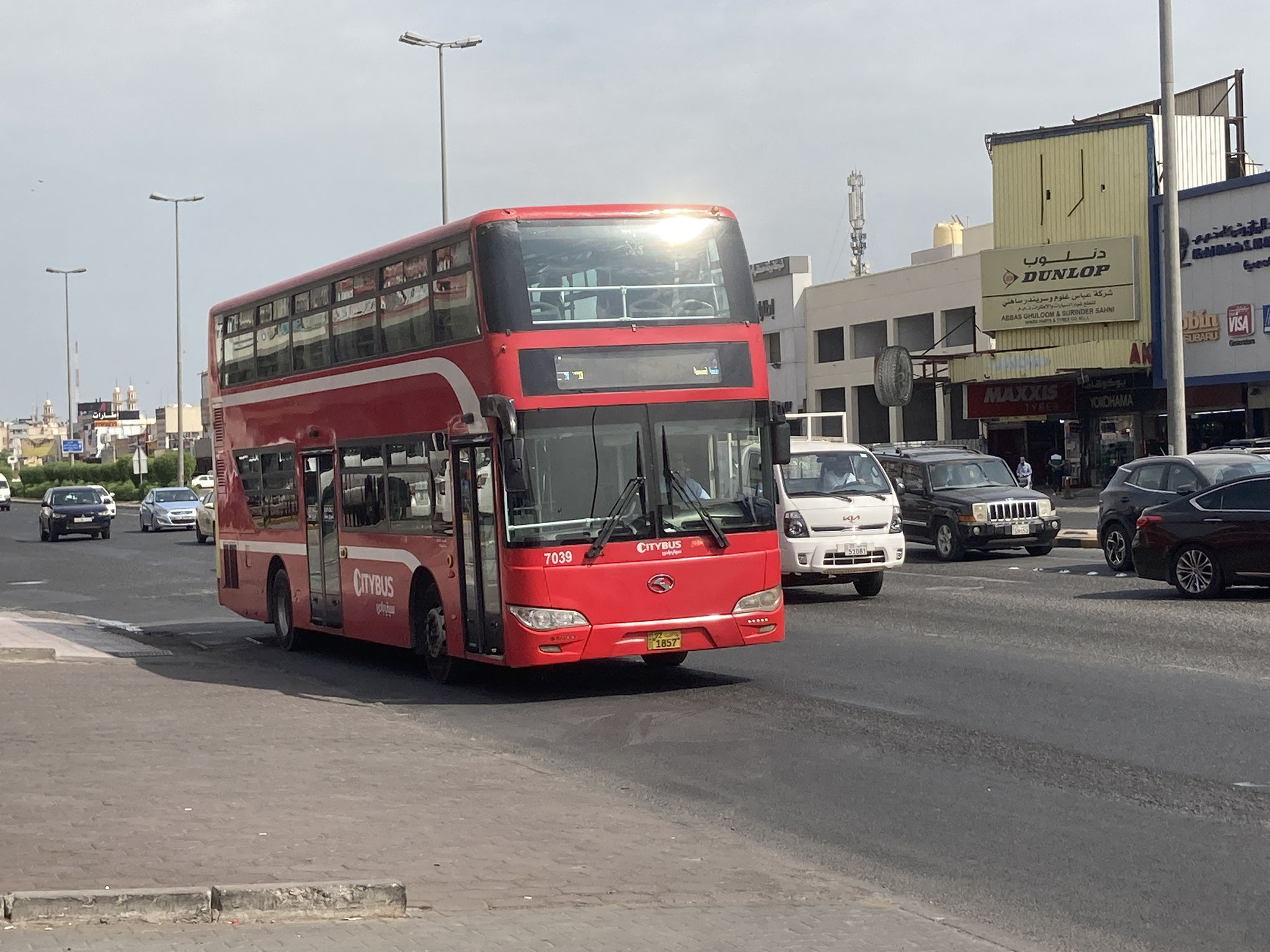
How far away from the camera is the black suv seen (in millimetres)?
26266

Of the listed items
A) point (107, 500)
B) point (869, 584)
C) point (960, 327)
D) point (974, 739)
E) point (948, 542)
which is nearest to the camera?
point (974, 739)

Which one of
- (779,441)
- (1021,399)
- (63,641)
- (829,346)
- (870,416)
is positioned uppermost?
(829,346)

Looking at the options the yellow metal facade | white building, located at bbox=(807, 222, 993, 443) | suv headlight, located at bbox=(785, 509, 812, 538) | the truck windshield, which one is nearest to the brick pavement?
suv headlight, located at bbox=(785, 509, 812, 538)

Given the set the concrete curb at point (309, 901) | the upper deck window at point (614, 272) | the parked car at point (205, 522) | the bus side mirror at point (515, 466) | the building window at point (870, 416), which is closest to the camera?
the concrete curb at point (309, 901)

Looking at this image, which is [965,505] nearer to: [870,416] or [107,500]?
[107,500]

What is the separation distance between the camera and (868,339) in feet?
212

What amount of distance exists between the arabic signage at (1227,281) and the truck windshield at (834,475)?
2618 cm

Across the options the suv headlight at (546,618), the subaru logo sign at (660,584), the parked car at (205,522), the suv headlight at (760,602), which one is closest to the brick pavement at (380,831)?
the suv headlight at (546,618)

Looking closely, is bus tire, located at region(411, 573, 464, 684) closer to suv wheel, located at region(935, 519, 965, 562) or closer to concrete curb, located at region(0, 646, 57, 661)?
concrete curb, located at region(0, 646, 57, 661)

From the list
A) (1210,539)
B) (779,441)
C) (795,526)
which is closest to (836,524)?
(795,526)

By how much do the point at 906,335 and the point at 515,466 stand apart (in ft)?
169

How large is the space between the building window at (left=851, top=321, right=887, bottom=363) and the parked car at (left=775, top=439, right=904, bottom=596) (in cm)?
4336

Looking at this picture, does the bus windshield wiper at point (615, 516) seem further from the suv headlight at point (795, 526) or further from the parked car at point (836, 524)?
the suv headlight at point (795, 526)

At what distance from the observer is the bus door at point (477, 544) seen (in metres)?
12.8
